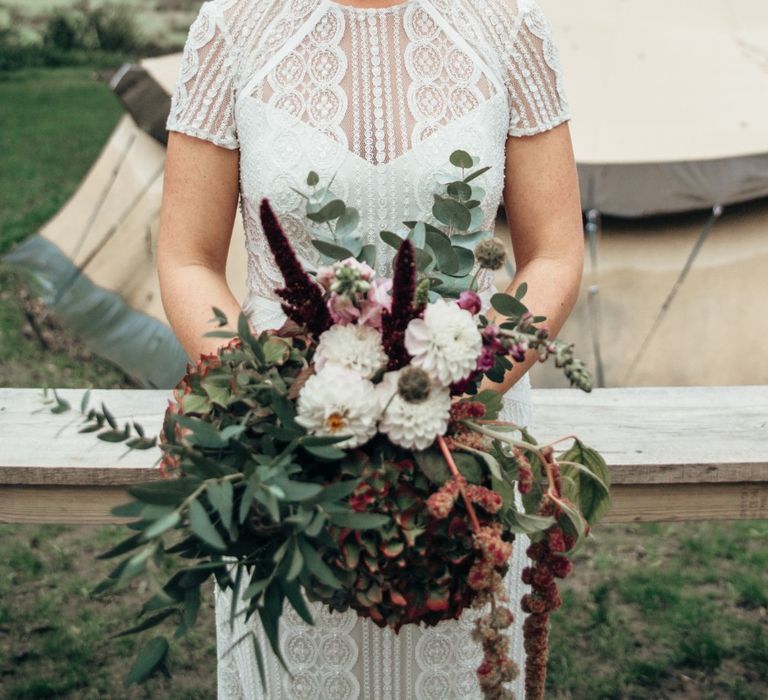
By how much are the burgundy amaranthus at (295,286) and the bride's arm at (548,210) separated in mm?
513

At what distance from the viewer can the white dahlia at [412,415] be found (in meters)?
1.15

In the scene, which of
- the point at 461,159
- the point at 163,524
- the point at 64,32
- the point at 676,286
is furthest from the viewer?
the point at 64,32

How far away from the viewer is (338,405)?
3.72ft

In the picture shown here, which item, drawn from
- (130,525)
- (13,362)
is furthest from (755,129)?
(13,362)

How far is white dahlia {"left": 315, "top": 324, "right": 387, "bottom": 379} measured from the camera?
1.16 metres

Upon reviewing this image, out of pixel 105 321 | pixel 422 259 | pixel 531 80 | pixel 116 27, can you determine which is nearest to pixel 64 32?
pixel 116 27

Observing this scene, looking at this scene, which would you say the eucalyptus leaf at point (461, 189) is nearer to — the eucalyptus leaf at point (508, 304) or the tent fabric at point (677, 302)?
the eucalyptus leaf at point (508, 304)

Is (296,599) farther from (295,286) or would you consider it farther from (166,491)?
(295,286)

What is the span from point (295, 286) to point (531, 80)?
0.66m

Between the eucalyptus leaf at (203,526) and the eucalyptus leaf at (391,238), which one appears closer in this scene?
the eucalyptus leaf at (203,526)

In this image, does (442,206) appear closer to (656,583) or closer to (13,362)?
(656,583)

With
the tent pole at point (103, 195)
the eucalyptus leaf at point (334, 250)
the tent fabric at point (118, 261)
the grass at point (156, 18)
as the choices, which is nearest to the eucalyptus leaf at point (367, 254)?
the eucalyptus leaf at point (334, 250)

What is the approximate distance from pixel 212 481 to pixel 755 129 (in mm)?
2802

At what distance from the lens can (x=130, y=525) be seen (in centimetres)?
111
